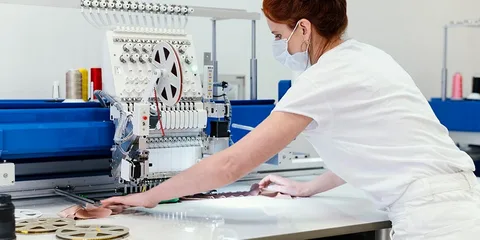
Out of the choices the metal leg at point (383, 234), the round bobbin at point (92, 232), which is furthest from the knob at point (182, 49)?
the metal leg at point (383, 234)

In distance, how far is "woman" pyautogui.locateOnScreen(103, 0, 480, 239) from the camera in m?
1.62

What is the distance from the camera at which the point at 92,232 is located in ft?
5.15

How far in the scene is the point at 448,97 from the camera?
4.67 m

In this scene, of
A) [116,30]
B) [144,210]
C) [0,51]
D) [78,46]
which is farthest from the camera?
[78,46]

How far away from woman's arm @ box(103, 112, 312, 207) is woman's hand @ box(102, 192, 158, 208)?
113 mm

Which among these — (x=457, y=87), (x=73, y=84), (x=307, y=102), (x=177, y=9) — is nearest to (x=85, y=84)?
(x=73, y=84)

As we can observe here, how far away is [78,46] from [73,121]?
1.70 meters

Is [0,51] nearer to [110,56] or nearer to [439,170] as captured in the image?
[110,56]

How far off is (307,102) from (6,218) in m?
0.75

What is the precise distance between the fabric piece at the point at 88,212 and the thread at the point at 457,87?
3.26 m

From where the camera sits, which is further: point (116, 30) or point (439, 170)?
point (116, 30)

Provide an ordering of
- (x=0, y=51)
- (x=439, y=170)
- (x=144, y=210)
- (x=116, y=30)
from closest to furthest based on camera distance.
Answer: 1. (x=439, y=170)
2. (x=144, y=210)
3. (x=116, y=30)
4. (x=0, y=51)

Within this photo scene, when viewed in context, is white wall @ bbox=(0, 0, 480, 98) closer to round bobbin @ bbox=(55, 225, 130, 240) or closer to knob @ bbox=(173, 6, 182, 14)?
knob @ bbox=(173, 6, 182, 14)

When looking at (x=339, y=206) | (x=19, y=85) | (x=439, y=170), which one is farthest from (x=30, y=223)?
(x=19, y=85)
